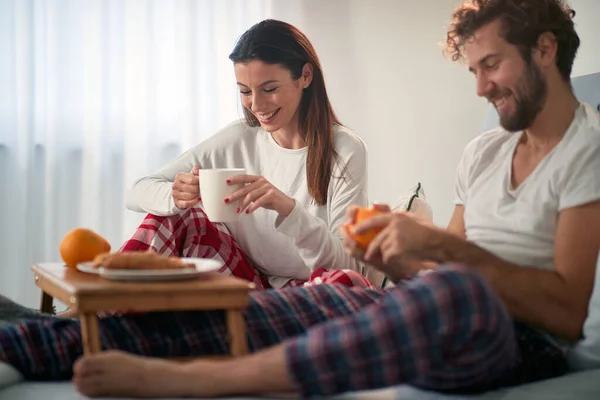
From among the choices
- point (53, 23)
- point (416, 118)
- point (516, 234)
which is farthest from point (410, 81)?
point (516, 234)

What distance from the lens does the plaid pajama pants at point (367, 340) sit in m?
1.24

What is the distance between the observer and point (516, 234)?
65.4 inches

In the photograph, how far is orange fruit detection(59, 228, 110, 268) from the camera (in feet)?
5.81

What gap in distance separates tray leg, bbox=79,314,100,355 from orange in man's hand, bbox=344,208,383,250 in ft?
1.55

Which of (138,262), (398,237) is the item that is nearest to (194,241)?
(138,262)

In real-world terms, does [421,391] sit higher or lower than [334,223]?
lower

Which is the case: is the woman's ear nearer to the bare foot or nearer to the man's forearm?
the man's forearm

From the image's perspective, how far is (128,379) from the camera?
1.29 metres

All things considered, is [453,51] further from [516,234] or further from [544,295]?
[544,295]

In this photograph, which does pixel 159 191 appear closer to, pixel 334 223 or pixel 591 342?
pixel 334 223

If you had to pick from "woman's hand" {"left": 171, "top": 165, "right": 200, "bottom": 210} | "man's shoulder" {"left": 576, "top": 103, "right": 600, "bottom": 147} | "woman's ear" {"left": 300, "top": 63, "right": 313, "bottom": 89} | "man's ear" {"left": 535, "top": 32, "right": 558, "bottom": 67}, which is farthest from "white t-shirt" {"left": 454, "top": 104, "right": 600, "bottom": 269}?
"woman's ear" {"left": 300, "top": 63, "right": 313, "bottom": 89}

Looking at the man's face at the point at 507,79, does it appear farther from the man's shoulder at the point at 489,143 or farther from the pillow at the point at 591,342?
the pillow at the point at 591,342

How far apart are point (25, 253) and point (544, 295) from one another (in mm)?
2707

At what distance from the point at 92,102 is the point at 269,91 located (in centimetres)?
156
